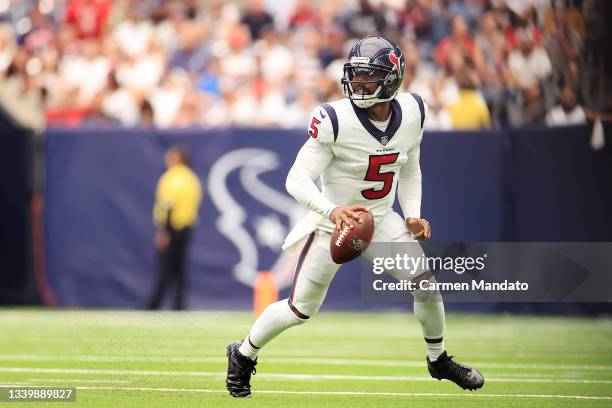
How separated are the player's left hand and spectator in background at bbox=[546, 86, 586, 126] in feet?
18.8

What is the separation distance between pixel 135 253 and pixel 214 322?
80.1 inches

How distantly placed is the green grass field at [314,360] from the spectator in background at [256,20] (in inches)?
187

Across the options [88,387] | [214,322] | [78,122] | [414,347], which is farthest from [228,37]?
[88,387]

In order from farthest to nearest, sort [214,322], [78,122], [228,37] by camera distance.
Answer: [228,37] < [78,122] < [214,322]

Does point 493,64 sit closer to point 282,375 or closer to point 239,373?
point 282,375

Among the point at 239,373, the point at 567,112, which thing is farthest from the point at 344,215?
the point at 567,112

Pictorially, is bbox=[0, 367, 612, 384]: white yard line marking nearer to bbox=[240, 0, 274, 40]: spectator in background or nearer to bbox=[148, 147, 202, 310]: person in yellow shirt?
bbox=[148, 147, 202, 310]: person in yellow shirt

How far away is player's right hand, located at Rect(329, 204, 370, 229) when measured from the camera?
6.32 metres

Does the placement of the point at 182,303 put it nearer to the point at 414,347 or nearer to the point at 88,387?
the point at 414,347

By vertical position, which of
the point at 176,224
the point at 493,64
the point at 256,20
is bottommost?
the point at 176,224

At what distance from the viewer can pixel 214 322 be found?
39.8 feet

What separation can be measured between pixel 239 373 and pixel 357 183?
1240mm

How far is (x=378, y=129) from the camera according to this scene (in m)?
6.68

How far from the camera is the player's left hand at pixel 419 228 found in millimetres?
6652
